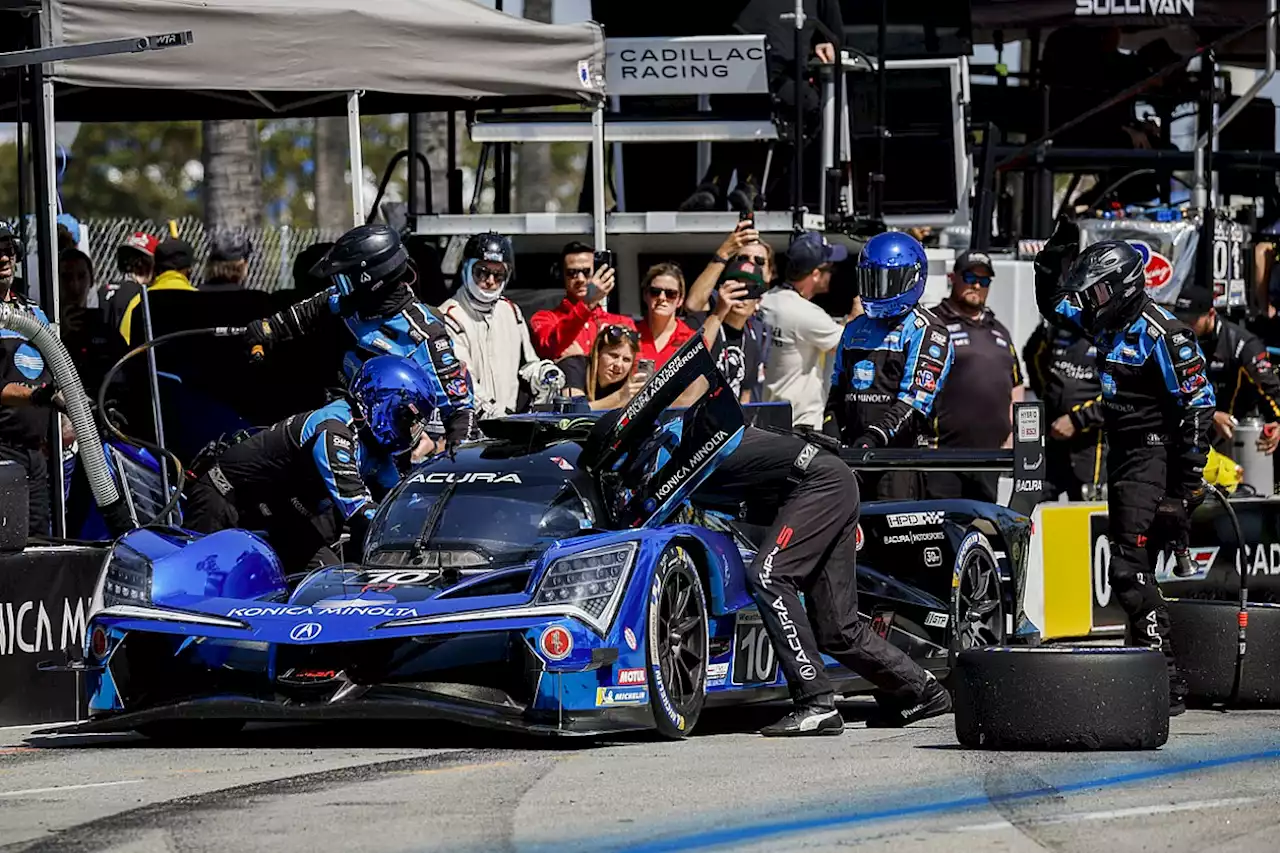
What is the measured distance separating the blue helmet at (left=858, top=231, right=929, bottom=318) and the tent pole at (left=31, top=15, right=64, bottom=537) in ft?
13.7

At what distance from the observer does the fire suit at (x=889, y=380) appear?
41.5ft

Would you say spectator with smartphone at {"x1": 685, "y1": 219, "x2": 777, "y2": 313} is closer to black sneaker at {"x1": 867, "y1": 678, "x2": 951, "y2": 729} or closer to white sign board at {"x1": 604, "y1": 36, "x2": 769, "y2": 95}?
white sign board at {"x1": 604, "y1": 36, "x2": 769, "y2": 95}

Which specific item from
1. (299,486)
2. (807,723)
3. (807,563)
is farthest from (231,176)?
(807,723)

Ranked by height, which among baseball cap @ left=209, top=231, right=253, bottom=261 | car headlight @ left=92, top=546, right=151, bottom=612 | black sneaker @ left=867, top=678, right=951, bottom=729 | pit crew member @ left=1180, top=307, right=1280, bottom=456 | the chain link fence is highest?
the chain link fence

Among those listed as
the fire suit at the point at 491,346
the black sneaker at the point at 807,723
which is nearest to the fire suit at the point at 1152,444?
the black sneaker at the point at 807,723

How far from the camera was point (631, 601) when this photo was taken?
8930 millimetres

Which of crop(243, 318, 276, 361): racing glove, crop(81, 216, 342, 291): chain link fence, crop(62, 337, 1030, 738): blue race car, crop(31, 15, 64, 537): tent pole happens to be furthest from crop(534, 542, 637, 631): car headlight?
crop(81, 216, 342, 291): chain link fence

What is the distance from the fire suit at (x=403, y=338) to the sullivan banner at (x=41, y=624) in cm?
170

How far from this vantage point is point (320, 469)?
420 inches

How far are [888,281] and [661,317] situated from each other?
1.55m

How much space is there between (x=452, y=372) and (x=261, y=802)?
14.9 ft

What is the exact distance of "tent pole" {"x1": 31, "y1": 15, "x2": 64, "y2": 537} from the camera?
11844mm

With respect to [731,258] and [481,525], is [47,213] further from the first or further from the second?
[731,258]

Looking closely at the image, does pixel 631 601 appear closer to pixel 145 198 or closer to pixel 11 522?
pixel 11 522
